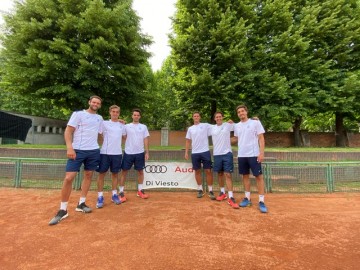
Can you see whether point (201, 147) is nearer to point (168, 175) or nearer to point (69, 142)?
point (168, 175)

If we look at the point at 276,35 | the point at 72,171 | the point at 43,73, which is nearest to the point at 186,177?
the point at 72,171

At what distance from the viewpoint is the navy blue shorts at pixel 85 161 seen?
4.25 m

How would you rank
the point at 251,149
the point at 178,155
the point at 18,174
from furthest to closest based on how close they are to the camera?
the point at 178,155 → the point at 18,174 → the point at 251,149

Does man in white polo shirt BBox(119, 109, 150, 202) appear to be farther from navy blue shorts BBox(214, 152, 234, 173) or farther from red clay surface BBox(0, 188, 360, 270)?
navy blue shorts BBox(214, 152, 234, 173)

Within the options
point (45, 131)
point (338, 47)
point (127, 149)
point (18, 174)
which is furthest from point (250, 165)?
point (45, 131)

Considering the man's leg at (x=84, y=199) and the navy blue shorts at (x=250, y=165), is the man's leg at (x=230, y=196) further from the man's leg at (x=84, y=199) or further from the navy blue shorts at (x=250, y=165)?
the man's leg at (x=84, y=199)

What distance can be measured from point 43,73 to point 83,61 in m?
2.16

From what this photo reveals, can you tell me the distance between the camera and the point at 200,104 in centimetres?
1413

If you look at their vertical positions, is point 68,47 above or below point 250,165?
above

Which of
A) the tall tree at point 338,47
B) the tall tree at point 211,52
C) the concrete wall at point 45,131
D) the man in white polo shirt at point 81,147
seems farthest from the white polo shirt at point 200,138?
the concrete wall at point 45,131

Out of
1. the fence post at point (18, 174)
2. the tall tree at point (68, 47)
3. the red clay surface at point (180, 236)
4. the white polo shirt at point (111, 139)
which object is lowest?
the red clay surface at point (180, 236)

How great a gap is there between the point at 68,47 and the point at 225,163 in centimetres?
965

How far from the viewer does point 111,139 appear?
492cm

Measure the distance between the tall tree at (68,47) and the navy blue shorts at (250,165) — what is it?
900cm
